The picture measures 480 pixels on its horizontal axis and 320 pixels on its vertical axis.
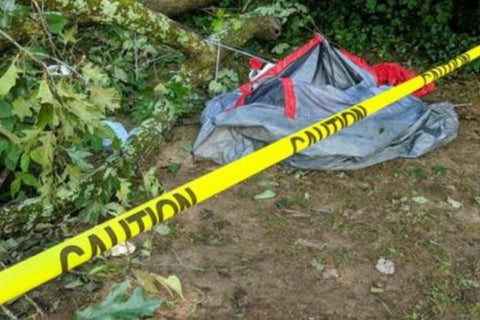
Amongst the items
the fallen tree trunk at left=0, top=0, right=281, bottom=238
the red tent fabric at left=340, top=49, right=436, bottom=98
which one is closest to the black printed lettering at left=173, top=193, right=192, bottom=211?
the fallen tree trunk at left=0, top=0, right=281, bottom=238

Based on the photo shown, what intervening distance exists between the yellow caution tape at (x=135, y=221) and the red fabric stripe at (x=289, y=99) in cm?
99

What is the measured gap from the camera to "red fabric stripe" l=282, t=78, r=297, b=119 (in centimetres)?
403

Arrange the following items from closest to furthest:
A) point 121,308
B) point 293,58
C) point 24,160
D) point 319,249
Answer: point 121,308, point 24,160, point 319,249, point 293,58

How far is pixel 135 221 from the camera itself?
198 cm

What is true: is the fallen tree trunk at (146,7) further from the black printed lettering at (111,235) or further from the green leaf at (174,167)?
the green leaf at (174,167)

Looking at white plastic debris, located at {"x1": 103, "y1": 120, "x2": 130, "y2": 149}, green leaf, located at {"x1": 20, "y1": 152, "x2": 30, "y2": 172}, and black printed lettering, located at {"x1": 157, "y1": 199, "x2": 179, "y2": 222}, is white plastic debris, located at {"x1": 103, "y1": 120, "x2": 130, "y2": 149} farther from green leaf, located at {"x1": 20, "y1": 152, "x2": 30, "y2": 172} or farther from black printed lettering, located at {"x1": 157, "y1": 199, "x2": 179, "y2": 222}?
black printed lettering, located at {"x1": 157, "y1": 199, "x2": 179, "y2": 222}

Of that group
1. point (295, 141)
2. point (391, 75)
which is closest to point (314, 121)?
point (391, 75)

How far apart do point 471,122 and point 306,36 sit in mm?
1971

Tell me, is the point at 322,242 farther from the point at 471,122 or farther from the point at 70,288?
the point at 471,122

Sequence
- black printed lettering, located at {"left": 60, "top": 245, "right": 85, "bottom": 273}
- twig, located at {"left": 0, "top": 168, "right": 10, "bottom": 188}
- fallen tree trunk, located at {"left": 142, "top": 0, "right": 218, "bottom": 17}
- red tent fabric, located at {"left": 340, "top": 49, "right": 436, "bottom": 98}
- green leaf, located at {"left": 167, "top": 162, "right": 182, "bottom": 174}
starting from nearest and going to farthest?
1. black printed lettering, located at {"left": 60, "top": 245, "right": 85, "bottom": 273}
2. twig, located at {"left": 0, "top": 168, "right": 10, "bottom": 188}
3. green leaf, located at {"left": 167, "top": 162, "right": 182, "bottom": 174}
4. red tent fabric, located at {"left": 340, "top": 49, "right": 436, "bottom": 98}
5. fallen tree trunk, located at {"left": 142, "top": 0, "right": 218, "bottom": 17}

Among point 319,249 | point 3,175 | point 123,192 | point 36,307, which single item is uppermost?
point 3,175

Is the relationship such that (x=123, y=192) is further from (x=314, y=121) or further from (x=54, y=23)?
(x=314, y=121)

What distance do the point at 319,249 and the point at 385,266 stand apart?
34 cm

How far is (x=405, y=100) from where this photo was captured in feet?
14.4
